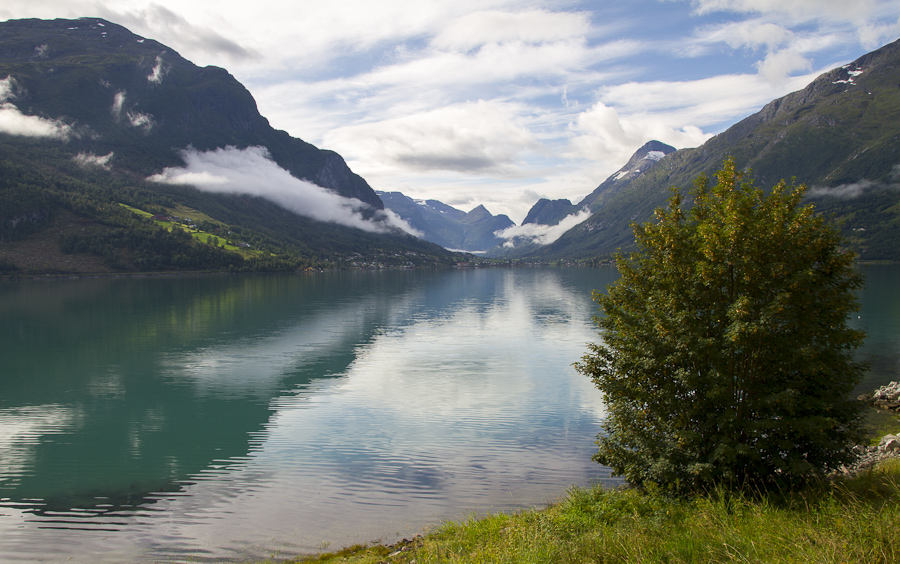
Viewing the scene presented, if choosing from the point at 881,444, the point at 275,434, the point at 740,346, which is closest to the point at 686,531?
the point at 740,346

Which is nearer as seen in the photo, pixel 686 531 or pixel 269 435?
pixel 686 531

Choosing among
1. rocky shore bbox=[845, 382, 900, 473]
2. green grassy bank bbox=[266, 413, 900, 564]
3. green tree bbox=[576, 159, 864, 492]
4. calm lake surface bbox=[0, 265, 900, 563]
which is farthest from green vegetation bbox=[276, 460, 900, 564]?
calm lake surface bbox=[0, 265, 900, 563]

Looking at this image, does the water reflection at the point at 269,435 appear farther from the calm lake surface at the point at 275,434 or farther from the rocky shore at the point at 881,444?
the rocky shore at the point at 881,444

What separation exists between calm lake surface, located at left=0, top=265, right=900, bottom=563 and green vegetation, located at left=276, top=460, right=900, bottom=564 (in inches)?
149

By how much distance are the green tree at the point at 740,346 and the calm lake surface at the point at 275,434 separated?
6.46 metres

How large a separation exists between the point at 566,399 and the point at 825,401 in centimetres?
2255

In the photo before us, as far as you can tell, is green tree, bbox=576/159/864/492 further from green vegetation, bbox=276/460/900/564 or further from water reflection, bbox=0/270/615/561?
water reflection, bbox=0/270/615/561

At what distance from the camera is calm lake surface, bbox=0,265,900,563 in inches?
741

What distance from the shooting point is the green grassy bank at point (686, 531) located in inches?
394

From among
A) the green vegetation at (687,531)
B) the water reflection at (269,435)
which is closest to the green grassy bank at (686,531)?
the green vegetation at (687,531)

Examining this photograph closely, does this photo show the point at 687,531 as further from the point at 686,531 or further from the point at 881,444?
the point at 881,444

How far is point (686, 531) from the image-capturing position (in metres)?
12.3

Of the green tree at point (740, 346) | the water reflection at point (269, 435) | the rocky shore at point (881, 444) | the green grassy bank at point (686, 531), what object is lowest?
the water reflection at point (269, 435)

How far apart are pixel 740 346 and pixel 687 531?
593cm
